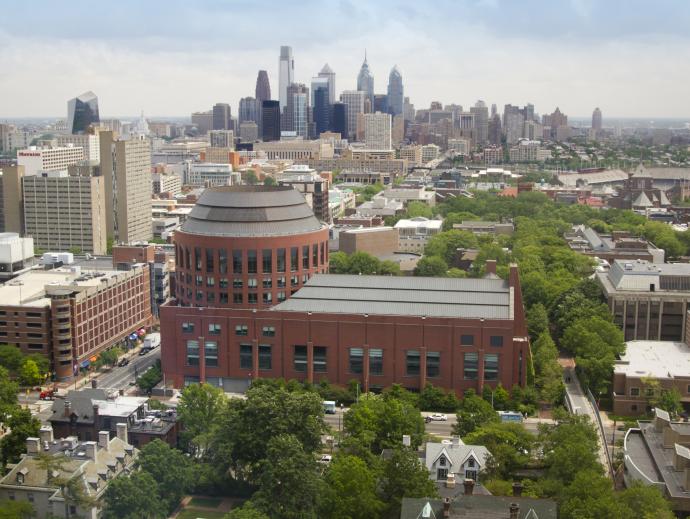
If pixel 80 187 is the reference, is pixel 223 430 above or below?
below

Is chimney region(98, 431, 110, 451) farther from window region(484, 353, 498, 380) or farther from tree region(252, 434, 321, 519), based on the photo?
window region(484, 353, 498, 380)

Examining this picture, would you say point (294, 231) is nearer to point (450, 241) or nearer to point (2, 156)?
point (450, 241)

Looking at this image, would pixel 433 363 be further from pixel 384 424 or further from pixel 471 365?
pixel 384 424

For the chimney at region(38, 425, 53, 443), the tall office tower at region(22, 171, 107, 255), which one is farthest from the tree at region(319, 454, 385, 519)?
the tall office tower at region(22, 171, 107, 255)

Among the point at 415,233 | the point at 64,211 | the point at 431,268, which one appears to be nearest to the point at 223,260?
the point at 431,268

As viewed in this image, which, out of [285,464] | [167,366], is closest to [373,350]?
[167,366]
